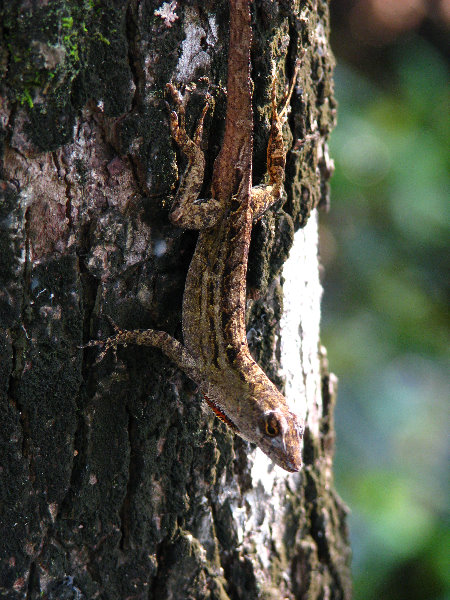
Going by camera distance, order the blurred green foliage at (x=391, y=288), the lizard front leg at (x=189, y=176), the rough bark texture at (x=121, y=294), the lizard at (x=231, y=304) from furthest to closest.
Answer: the blurred green foliage at (x=391, y=288), the lizard at (x=231, y=304), the lizard front leg at (x=189, y=176), the rough bark texture at (x=121, y=294)

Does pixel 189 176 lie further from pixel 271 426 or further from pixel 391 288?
pixel 391 288

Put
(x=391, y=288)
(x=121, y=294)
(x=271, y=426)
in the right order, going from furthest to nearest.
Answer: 1. (x=391, y=288)
2. (x=271, y=426)
3. (x=121, y=294)

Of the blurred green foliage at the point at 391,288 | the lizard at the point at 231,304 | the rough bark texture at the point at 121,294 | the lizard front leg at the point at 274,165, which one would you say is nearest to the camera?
the rough bark texture at the point at 121,294

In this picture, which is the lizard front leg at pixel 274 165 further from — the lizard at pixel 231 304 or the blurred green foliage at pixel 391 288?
the blurred green foliage at pixel 391 288

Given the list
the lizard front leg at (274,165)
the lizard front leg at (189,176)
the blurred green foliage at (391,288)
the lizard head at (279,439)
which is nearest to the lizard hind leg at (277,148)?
the lizard front leg at (274,165)

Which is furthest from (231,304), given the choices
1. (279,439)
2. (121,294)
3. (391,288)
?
(391,288)

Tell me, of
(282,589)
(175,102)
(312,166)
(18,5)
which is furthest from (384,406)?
(18,5)

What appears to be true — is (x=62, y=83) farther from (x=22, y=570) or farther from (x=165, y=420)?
(x=22, y=570)
